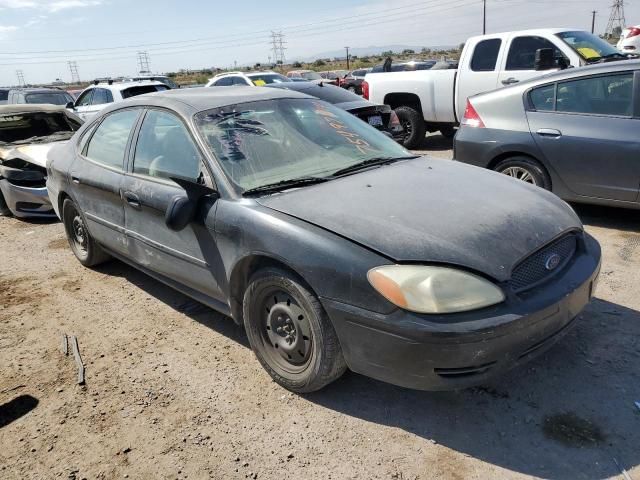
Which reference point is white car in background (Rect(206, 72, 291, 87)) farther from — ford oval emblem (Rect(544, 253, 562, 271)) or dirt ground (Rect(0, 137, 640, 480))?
ford oval emblem (Rect(544, 253, 562, 271))

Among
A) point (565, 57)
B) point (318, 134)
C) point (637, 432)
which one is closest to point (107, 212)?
point (318, 134)

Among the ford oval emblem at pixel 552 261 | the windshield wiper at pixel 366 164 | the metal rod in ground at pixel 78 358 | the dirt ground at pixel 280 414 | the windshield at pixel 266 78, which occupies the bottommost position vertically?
the dirt ground at pixel 280 414

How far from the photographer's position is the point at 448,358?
2.31m

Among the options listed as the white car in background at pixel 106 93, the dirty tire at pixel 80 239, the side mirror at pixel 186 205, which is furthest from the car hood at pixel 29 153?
the white car in background at pixel 106 93

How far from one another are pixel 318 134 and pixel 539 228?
5.28ft

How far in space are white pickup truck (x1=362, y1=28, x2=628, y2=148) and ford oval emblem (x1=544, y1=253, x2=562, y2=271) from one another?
18.7ft

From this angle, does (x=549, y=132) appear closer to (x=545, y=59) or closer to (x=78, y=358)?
(x=545, y=59)

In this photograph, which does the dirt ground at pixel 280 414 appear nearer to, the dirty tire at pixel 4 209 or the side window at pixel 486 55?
the dirty tire at pixel 4 209

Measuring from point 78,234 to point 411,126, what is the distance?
21.7 feet

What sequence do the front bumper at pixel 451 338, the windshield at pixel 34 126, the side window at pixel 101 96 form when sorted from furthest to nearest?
1. the side window at pixel 101 96
2. the windshield at pixel 34 126
3. the front bumper at pixel 451 338

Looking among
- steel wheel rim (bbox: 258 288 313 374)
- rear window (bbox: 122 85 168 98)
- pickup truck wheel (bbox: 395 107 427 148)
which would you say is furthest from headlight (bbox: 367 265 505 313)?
rear window (bbox: 122 85 168 98)

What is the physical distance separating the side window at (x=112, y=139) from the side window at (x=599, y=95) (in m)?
4.03

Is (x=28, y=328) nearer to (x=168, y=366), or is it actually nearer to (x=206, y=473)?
(x=168, y=366)

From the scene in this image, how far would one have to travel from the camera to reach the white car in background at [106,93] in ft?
40.8
